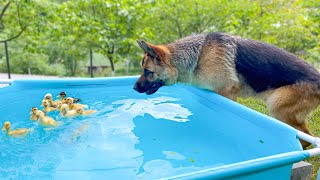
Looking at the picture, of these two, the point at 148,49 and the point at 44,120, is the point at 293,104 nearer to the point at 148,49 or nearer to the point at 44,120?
the point at 148,49

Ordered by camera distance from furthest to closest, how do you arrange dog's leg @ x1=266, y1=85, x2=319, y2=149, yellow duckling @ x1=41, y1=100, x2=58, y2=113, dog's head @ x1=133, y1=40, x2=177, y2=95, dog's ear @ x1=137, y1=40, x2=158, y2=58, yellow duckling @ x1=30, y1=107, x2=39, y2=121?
yellow duckling @ x1=41, y1=100, x2=58, y2=113 → yellow duckling @ x1=30, y1=107, x2=39, y2=121 → dog's head @ x1=133, y1=40, x2=177, y2=95 → dog's ear @ x1=137, y1=40, x2=158, y2=58 → dog's leg @ x1=266, y1=85, x2=319, y2=149

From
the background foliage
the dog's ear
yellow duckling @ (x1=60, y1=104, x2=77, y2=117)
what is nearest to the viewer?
the dog's ear

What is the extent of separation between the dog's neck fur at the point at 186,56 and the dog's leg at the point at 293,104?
1079 millimetres

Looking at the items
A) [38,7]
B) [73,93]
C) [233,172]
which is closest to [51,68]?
[38,7]

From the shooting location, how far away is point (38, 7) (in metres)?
8.37

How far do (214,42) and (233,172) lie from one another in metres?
2.35

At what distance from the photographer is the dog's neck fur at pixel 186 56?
4.02 metres

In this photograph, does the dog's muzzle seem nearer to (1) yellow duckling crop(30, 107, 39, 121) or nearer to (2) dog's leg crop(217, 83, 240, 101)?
(2) dog's leg crop(217, 83, 240, 101)

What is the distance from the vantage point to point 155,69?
12.6 feet

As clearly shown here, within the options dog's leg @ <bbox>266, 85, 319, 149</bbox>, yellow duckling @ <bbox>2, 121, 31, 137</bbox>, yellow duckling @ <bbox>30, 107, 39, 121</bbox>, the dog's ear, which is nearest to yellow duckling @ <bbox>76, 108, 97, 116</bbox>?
yellow duckling @ <bbox>30, 107, 39, 121</bbox>

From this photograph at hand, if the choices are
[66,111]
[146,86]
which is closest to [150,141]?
[146,86]

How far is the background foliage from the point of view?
827cm

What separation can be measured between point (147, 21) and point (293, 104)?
21.4 ft

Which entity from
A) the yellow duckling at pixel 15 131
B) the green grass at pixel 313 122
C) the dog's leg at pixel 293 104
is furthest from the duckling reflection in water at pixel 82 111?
the green grass at pixel 313 122
